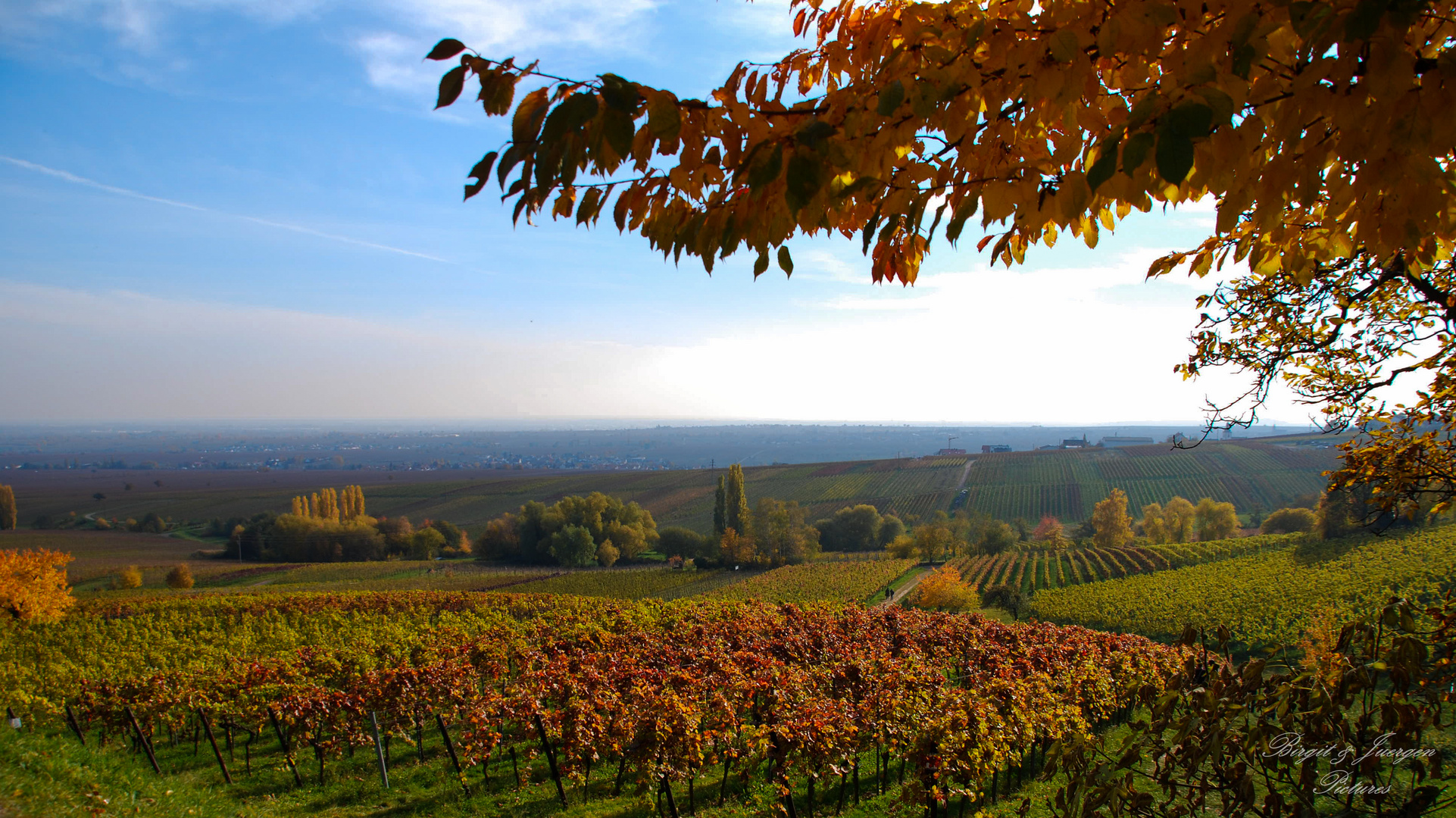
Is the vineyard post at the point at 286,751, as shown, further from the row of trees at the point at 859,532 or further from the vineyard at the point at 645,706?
the row of trees at the point at 859,532

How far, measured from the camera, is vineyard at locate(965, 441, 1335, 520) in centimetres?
8612

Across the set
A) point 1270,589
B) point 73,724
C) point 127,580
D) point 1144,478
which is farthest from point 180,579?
point 1144,478

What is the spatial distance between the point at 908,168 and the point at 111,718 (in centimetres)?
1704

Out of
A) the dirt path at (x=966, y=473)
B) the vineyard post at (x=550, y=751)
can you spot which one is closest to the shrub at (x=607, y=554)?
the vineyard post at (x=550, y=751)

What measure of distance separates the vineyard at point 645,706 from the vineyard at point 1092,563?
1155 inches

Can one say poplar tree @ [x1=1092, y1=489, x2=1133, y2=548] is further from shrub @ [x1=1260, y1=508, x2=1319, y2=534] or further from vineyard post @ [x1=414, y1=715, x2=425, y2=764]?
vineyard post @ [x1=414, y1=715, x2=425, y2=764]

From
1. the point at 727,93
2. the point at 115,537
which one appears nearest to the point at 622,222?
the point at 727,93

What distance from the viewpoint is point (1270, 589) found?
34562 millimetres

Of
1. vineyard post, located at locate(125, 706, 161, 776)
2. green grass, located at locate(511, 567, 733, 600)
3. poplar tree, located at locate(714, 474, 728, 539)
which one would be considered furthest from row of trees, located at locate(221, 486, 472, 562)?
vineyard post, located at locate(125, 706, 161, 776)

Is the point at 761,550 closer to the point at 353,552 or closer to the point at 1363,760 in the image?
the point at 353,552

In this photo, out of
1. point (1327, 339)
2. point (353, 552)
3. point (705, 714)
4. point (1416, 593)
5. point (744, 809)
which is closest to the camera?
point (1327, 339)

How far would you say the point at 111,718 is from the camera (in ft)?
39.6

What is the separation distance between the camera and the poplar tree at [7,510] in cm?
8119

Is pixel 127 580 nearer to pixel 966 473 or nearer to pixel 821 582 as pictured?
pixel 821 582
